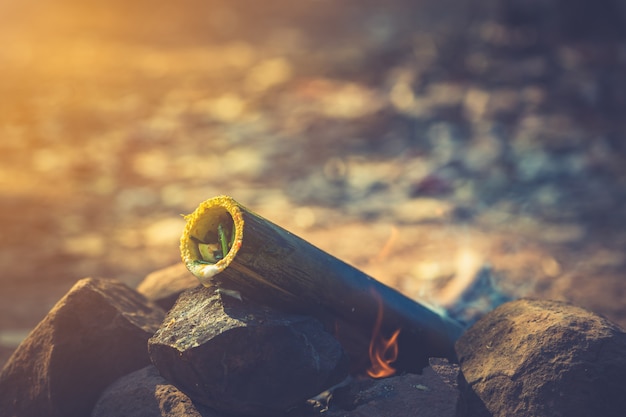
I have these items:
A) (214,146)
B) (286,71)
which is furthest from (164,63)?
(214,146)

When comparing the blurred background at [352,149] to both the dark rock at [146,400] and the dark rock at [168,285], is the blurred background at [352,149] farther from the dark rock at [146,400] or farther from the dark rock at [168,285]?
the dark rock at [146,400]

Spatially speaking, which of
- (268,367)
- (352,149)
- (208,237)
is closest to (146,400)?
(268,367)

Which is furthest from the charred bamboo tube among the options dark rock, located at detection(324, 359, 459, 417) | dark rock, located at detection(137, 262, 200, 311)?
dark rock, located at detection(137, 262, 200, 311)

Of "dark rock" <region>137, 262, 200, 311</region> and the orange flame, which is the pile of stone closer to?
the orange flame

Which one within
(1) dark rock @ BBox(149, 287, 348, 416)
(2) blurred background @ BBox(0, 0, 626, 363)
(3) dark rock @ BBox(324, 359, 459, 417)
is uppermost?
(2) blurred background @ BBox(0, 0, 626, 363)

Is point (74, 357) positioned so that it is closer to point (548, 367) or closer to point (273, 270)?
point (273, 270)

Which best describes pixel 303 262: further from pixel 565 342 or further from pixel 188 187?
pixel 188 187

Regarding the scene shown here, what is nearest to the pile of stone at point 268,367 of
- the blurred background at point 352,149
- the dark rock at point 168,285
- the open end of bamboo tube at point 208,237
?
the open end of bamboo tube at point 208,237

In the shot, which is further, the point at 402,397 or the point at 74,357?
the point at 74,357
